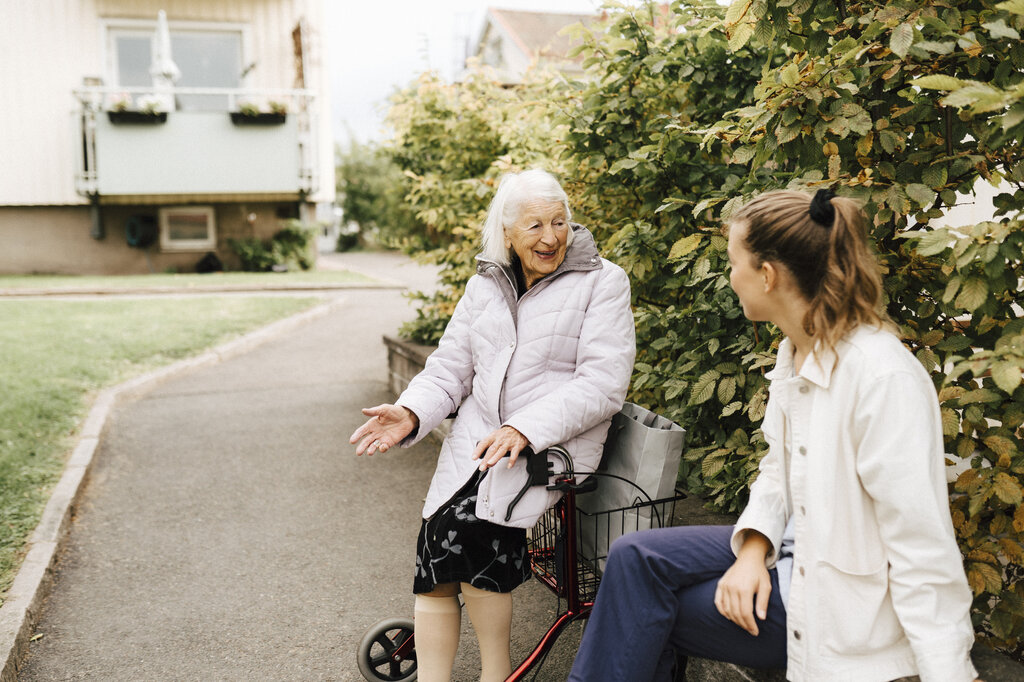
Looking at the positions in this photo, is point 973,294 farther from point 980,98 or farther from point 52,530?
point 52,530

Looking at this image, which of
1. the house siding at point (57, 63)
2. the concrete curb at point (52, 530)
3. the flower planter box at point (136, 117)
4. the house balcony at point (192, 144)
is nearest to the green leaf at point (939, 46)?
the concrete curb at point (52, 530)

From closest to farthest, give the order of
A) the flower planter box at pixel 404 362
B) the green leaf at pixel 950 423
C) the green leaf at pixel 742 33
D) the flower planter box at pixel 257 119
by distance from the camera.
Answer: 1. the green leaf at pixel 950 423
2. the green leaf at pixel 742 33
3. the flower planter box at pixel 404 362
4. the flower planter box at pixel 257 119

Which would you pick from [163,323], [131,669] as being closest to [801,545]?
[131,669]

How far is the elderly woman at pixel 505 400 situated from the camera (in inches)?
107

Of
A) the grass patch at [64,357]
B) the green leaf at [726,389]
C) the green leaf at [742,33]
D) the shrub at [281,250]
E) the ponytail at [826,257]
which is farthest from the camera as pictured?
the shrub at [281,250]

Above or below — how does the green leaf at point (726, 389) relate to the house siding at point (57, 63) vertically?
below

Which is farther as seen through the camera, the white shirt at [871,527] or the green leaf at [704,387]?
the green leaf at [704,387]

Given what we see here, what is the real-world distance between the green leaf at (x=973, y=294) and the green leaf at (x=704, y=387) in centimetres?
141

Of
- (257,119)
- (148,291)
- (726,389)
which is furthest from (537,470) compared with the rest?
(257,119)

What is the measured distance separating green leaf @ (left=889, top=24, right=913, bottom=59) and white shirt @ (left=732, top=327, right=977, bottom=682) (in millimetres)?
739

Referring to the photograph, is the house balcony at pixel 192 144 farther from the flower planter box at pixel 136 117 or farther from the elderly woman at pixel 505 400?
the elderly woman at pixel 505 400

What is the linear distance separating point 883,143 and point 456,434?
1.61 metres

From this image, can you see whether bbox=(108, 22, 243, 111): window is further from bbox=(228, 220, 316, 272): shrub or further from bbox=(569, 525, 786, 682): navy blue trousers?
bbox=(569, 525, 786, 682): navy blue trousers

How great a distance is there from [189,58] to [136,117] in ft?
7.32
